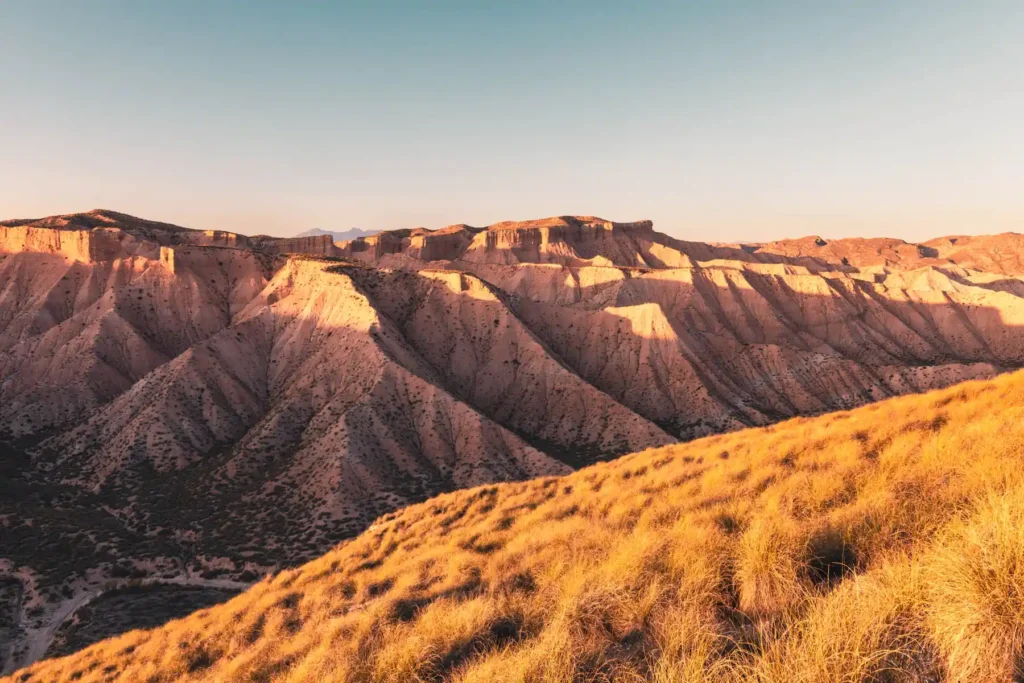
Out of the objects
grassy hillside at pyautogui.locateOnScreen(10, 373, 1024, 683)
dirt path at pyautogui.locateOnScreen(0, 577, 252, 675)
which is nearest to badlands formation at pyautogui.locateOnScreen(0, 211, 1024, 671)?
dirt path at pyautogui.locateOnScreen(0, 577, 252, 675)

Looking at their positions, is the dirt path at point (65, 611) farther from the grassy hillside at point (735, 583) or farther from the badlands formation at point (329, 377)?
the grassy hillside at point (735, 583)

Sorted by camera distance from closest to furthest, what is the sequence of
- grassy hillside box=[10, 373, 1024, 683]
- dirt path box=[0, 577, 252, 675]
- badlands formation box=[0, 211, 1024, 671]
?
grassy hillside box=[10, 373, 1024, 683] < dirt path box=[0, 577, 252, 675] < badlands formation box=[0, 211, 1024, 671]

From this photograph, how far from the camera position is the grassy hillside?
379 cm

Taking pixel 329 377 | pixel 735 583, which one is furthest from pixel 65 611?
pixel 735 583

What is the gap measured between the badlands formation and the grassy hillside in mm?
28744

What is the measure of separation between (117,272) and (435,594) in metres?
96.7

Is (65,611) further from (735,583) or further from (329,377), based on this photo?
(735,583)

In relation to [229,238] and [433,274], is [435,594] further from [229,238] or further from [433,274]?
[229,238]

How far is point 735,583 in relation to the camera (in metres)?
5.68

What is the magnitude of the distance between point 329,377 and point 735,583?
55.7m

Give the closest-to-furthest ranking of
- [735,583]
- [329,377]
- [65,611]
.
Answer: [735,583], [65,611], [329,377]

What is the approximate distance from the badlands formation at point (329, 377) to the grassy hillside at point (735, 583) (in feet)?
94.3

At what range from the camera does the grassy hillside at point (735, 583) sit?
379 centimetres

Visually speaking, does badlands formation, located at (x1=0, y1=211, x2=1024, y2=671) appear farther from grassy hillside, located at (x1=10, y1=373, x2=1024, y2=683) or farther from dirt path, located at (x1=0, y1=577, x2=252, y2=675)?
grassy hillside, located at (x1=10, y1=373, x2=1024, y2=683)
